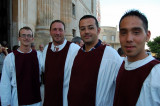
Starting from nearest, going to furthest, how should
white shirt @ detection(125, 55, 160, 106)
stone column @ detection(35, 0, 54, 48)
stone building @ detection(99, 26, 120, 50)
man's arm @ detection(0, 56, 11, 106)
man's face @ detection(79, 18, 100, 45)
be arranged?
white shirt @ detection(125, 55, 160, 106)
man's face @ detection(79, 18, 100, 45)
man's arm @ detection(0, 56, 11, 106)
stone column @ detection(35, 0, 54, 48)
stone building @ detection(99, 26, 120, 50)

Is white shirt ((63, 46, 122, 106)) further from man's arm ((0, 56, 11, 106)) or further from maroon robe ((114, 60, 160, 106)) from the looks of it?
man's arm ((0, 56, 11, 106))

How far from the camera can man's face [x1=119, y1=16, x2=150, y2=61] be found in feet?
4.26

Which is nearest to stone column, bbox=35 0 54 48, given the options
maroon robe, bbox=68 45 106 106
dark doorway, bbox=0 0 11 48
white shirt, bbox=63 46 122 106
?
dark doorway, bbox=0 0 11 48

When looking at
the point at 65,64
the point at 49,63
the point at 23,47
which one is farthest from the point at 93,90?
the point at 23,47

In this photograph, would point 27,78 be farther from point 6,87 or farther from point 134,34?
point 134,34

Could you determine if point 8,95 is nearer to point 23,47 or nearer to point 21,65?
point 21,65

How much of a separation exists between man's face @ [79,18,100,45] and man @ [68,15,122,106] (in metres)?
0.13

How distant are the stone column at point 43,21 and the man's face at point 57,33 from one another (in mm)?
5655

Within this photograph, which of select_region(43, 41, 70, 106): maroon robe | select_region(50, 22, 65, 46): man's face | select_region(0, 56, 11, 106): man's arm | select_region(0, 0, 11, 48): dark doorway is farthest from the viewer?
select_region(0, 0, 11, 48): dark doorway

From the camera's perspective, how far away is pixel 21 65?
272 centimetres

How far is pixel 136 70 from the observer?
1276 mm

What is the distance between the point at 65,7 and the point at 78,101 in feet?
35.5

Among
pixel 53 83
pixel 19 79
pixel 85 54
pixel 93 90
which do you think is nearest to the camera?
pixel 93 90

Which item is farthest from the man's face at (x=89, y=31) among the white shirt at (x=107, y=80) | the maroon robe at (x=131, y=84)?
the maroon robe at (x=131, y=84)
